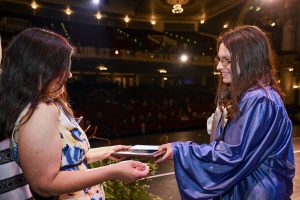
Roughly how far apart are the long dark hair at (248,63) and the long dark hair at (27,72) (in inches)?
39.8

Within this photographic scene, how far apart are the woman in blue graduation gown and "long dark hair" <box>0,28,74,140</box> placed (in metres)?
0.89

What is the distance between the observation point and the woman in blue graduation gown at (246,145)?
170cm

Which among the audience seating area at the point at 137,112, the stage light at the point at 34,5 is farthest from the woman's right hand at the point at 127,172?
the stage light at the point at 34,5

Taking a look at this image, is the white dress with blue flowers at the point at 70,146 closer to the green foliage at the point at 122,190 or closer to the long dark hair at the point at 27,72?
the long dark hair at the point at 27,72

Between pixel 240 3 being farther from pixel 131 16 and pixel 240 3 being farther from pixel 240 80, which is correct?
pixel 240 80

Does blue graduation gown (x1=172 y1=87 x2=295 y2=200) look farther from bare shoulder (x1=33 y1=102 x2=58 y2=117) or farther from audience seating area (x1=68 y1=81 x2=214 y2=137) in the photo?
audience seating area (x1=68 y1=81 x2=214 y2=137)

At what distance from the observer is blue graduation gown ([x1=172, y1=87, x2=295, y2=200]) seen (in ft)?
5.57

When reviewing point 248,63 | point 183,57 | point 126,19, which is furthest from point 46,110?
point 126,19

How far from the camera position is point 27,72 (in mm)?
1364

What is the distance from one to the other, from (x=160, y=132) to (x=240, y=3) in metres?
12.1

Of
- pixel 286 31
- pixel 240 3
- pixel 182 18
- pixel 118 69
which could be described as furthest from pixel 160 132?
pixel 182 18

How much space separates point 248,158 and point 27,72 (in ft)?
3.96

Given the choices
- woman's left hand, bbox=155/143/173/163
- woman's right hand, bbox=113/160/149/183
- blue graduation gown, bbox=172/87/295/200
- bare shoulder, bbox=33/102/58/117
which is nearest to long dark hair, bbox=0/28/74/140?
bare shoulder, bbox=33/102/58/117

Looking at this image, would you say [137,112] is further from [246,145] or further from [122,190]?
[246,145]
